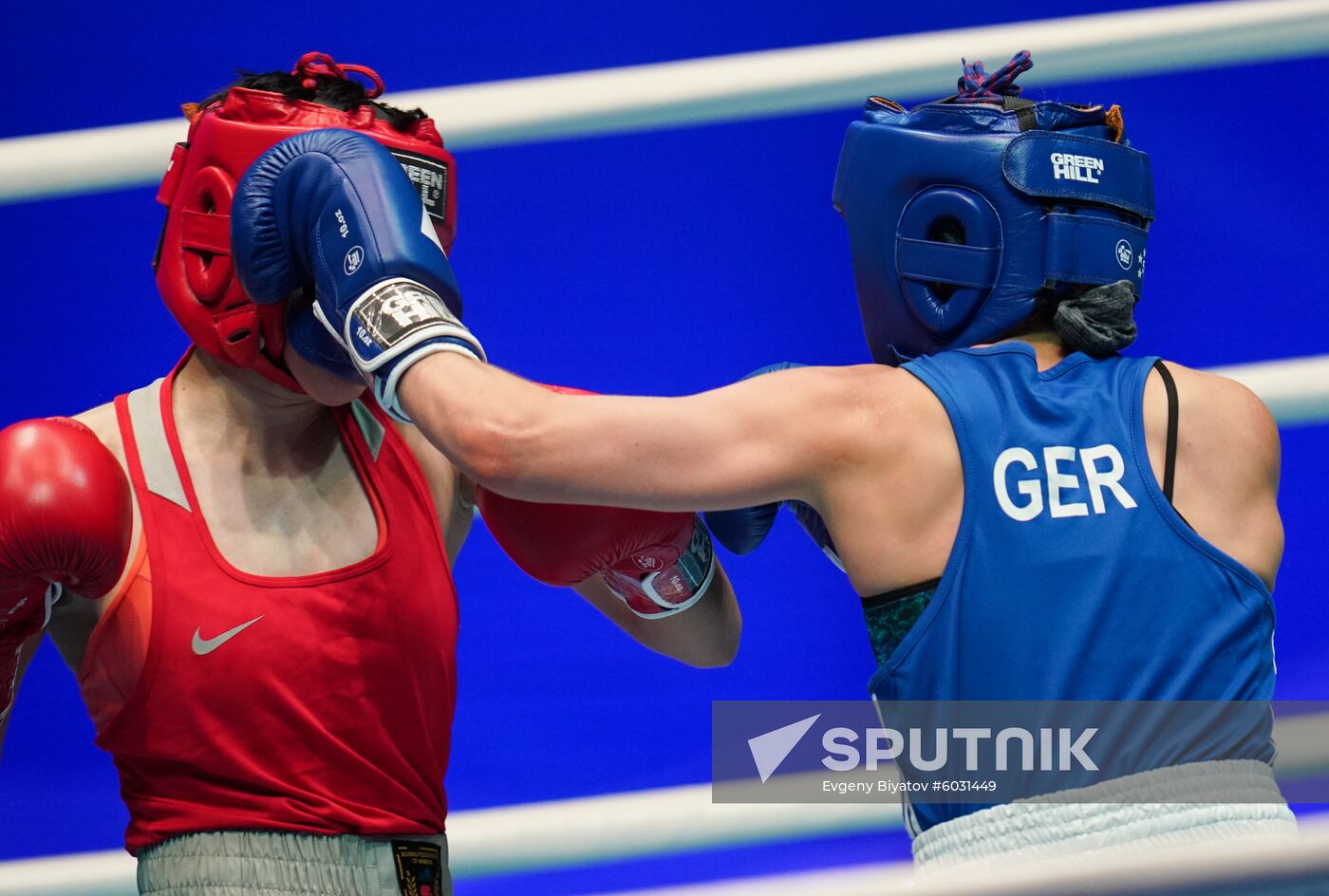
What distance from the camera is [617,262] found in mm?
3676

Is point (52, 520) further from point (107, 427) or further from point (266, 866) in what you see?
point (266, 866)

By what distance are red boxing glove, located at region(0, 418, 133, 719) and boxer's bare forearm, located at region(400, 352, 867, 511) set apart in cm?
34

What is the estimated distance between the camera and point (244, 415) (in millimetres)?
1920

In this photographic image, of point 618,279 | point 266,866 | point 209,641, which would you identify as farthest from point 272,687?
point 618,279

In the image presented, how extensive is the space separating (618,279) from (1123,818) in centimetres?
237

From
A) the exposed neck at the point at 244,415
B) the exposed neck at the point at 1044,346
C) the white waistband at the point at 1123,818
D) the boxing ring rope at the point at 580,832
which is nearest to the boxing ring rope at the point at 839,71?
the exposed neck at the point at 244,415

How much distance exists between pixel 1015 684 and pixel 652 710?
202 cm

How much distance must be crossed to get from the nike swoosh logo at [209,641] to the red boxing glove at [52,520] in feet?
0.39

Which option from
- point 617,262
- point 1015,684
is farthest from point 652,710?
point 1015,684

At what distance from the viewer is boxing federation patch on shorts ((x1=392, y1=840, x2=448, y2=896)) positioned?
1779mm

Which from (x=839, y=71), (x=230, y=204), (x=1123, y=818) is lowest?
(x=1123, y=818)

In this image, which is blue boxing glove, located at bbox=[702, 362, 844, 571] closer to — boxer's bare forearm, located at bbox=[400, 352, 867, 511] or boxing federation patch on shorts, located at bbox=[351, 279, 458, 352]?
boxer's bare forearm, located at bbox=[400, 352, 867, 511]

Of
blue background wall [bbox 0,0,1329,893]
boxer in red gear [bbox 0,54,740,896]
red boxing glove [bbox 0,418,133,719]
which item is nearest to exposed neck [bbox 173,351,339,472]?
boxer in red gear [bbox 0,54,740,896]

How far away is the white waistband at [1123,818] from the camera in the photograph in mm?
1480
